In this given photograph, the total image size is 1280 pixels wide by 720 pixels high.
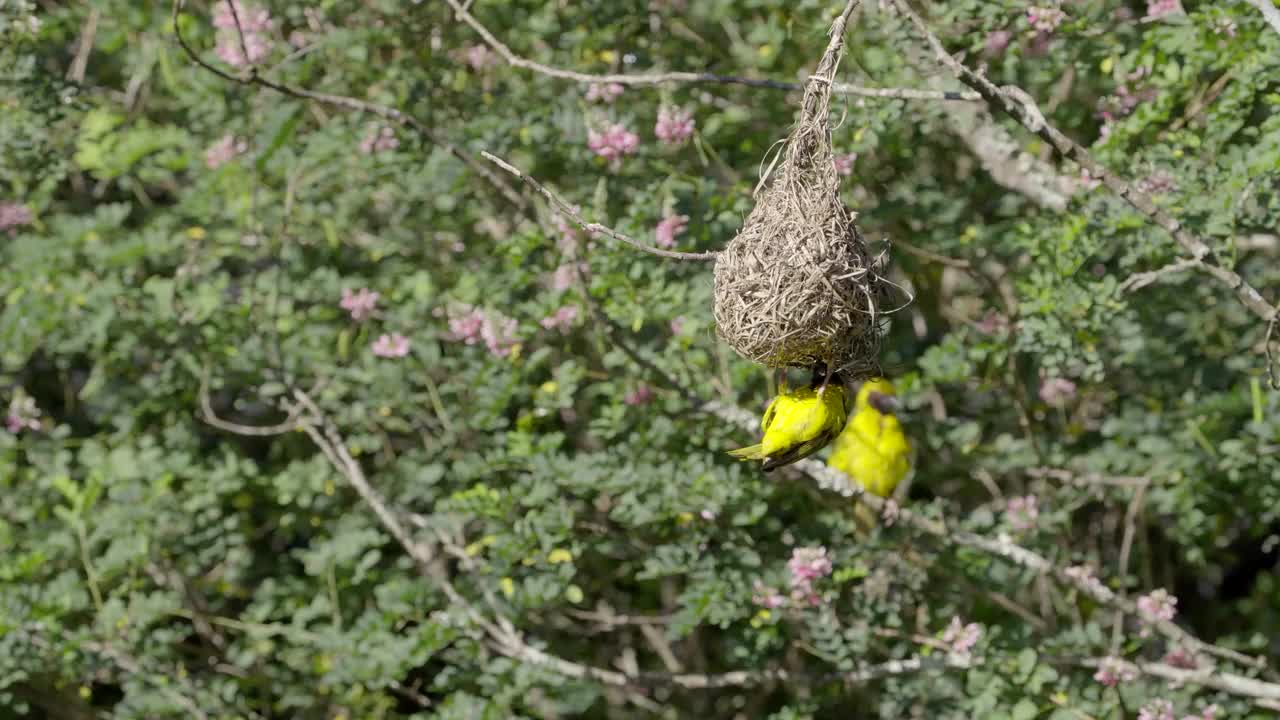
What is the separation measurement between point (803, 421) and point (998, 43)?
1980mm

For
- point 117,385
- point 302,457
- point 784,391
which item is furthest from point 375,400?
point 784,391

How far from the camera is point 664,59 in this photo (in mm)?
4340

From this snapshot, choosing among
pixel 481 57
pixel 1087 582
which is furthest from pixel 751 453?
pixel 481 57

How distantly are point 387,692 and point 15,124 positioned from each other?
6.76 feet

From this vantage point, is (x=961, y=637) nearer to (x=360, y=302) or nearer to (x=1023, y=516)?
(x=1023, y=516)

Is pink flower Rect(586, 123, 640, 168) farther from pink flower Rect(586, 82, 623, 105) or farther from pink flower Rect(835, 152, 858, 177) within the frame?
pink flower Rect(835, 152, 858, 177)

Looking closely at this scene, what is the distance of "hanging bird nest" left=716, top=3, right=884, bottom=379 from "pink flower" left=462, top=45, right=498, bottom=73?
5.98 ft

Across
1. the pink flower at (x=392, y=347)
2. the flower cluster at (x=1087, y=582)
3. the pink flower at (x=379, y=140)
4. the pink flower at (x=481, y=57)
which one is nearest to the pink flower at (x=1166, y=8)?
the flower cluster at (x=1087, y=582)

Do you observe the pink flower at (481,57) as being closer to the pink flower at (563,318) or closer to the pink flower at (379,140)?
the pink flower at (379,140)

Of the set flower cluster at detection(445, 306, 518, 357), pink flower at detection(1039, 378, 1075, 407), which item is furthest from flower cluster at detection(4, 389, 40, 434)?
pink flower at detection(1039, 378, 1075, 407)

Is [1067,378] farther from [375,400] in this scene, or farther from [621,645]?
[375,400]

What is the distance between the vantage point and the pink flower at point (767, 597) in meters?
3.79

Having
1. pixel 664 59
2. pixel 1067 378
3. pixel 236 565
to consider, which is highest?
pixel 664 59

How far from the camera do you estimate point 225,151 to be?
4461mm
